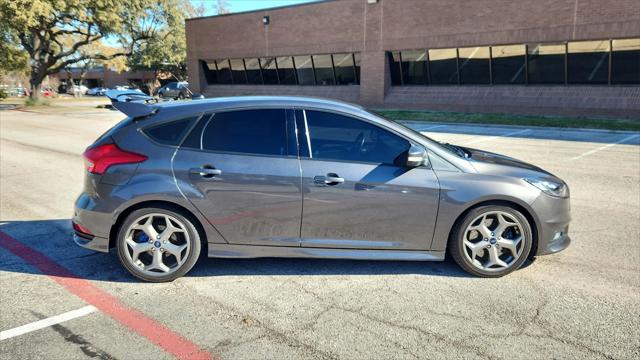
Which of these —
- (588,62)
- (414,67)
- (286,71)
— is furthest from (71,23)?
(588,62)

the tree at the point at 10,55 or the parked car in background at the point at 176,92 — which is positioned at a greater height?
the tree at the point at 10,55

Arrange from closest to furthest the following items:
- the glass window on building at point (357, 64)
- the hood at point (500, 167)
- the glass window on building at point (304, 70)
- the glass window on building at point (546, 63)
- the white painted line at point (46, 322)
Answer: the white painted line at point (46, 322), the hood at point (500, 167), the glass window on building at point (546, 63), the glass window on building at point (357, 64), the glass window on building at point (304, 70)

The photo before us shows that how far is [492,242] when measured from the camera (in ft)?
13.1

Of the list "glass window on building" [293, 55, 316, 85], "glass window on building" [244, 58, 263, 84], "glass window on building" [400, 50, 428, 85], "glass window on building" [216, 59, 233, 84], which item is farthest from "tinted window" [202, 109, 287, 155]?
"glass window on building" [216, 59, 233, 84]

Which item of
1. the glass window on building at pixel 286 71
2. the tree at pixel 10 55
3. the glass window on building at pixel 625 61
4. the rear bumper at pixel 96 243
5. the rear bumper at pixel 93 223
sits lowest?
the rear bumper at pixel 96 243

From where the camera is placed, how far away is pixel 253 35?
3256 centimetres

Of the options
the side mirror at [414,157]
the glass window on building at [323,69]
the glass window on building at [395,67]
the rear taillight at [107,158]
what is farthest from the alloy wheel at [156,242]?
the glass window on building at [323,69]

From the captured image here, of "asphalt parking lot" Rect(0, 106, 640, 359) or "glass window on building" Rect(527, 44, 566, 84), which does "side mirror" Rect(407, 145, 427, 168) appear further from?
"glass window on building" Rect(527, 44, 566, 84)

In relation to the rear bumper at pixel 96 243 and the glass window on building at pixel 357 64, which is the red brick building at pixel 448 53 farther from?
the rear bumper at pixel 96 243

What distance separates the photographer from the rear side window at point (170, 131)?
3.98 meters

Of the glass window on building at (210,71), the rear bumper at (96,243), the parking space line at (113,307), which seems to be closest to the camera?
the parking space line at (113,307)

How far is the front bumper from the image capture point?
13.0 ft

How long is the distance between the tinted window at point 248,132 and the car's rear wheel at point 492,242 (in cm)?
171

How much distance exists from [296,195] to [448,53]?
2256 cm
